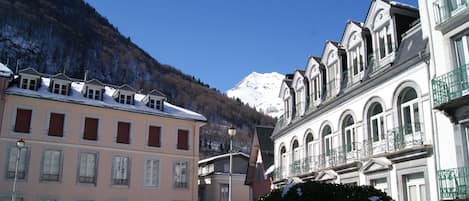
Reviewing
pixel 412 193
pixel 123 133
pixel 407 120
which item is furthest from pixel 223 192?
pixel 407 120

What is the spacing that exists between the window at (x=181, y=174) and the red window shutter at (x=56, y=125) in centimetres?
969

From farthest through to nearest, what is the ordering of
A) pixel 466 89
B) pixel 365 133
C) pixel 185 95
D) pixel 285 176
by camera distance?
pixel 185 95 → pixel 285 176 → pixel 365 133 → pixel 466 89

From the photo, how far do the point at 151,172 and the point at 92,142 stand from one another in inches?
212

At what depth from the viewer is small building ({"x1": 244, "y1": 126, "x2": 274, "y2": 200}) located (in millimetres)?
38125

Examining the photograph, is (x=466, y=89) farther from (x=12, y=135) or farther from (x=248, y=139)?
(x=248, y=139)

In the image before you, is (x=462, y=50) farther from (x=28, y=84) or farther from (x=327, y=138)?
(x=28, y=84)

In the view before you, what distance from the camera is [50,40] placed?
531 ft

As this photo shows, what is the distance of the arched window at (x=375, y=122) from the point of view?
67.1 ft

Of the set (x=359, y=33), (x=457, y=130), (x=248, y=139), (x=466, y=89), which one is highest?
(x=248, y=139)

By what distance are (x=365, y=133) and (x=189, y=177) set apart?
22.3 metres

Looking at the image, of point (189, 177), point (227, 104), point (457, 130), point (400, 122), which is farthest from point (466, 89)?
point (227, 104)

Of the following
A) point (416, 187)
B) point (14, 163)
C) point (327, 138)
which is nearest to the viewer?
point (416, 187)

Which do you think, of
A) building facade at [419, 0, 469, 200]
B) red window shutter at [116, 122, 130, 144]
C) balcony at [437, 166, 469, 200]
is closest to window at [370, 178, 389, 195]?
building facade at [419, 0, 469, 200]

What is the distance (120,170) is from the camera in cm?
3797
